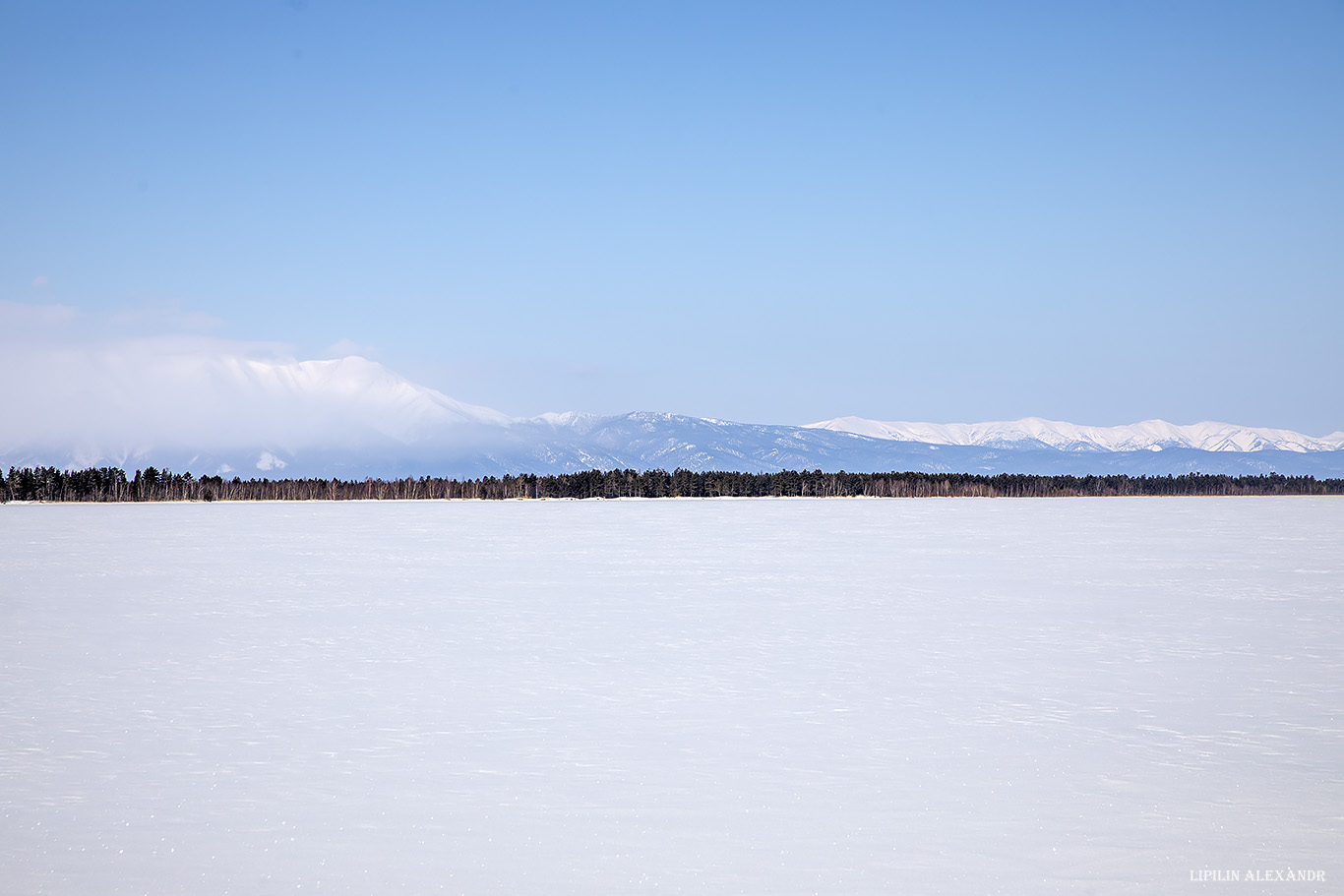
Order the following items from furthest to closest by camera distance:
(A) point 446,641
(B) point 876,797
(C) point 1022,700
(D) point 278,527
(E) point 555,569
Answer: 1. (D) point 278,527
2. (E) point 555,569
3. (A) point 446,641
4. (C) point 1022,700
5. (B) point 876,797

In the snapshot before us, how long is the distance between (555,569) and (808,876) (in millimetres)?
27337

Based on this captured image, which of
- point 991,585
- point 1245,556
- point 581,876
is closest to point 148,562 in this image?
point 991,585

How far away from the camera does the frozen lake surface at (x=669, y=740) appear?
8.39m

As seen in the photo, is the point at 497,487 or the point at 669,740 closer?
the point at 669,740

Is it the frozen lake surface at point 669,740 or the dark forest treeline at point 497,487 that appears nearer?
the frozen lake surface at point 669,740

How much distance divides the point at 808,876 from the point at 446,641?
1249 cm

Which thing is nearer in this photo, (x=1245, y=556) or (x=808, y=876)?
(x=808, y=876)

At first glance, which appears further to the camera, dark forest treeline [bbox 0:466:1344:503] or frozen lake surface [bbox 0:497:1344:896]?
dark forest treeline [bbox 0:466:1344:503]

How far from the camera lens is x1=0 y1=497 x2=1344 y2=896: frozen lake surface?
27.5 feet

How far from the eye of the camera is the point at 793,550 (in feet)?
147

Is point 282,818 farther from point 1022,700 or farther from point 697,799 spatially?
point 1022,700

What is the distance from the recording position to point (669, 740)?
12.1 meters

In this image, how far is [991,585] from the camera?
29.6 metres

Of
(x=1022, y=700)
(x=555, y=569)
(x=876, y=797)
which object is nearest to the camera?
(x=876, y=797)
